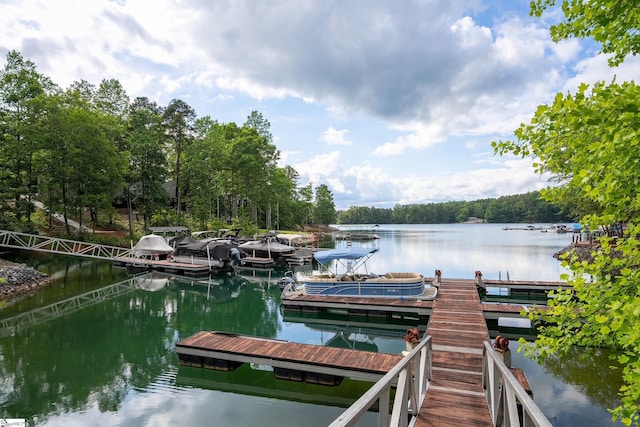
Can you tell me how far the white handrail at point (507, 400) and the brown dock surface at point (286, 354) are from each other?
9.06 feet

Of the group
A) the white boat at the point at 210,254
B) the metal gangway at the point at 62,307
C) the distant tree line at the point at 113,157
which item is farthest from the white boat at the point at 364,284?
the distant tree line at the point at 113,157

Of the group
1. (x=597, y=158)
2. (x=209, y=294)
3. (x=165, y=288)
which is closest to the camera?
(x=597, y=158)

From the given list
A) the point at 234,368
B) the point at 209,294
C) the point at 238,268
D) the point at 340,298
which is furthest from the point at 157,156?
the point at 234,368

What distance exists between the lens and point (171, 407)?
27.6ft

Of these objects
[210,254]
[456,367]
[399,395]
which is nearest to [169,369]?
[456,367]

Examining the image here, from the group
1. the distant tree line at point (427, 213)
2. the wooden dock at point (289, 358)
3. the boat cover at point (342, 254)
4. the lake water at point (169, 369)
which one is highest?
the distant tree line at point (427, 213)

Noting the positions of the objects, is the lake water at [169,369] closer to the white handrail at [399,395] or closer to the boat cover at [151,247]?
the white handrail at [399,395]

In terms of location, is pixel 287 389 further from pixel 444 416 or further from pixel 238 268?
pixel 238 268

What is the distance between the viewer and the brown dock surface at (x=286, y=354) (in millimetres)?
8727

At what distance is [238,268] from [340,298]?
15558 mm

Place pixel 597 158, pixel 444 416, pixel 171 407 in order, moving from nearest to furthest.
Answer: pixel 597 158 < pixel 444 416 < pixel 171 407

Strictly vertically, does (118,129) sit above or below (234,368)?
above

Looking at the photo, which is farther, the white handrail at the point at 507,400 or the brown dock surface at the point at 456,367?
the brown dock surface at the point at 456,367

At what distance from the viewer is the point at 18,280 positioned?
2048 centimetres
